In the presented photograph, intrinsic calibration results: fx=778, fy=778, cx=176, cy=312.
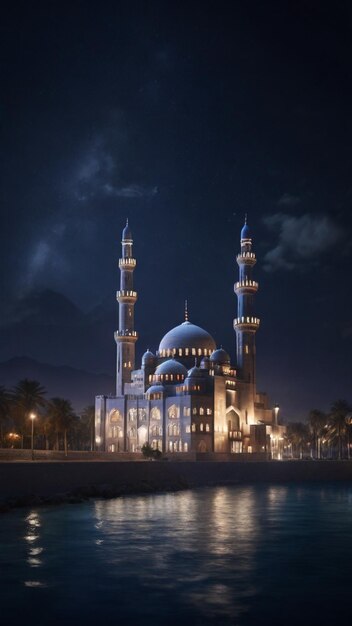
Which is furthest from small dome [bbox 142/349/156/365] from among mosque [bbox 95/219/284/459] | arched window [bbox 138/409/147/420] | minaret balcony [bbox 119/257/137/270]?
minaret balcony [bbox 119/257/137/270]

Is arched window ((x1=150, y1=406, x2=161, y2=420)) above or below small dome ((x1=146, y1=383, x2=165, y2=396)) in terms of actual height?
below

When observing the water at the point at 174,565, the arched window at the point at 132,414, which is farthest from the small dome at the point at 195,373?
the water at the point at 174,565

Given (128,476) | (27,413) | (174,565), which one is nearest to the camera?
(174,565)

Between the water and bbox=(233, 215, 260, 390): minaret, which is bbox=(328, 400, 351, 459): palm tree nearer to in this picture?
bbox=(233, 215, 260, 390): minaret

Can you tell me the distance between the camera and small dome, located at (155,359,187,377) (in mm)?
107125

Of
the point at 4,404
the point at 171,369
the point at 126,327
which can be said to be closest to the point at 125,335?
the point at 126,327

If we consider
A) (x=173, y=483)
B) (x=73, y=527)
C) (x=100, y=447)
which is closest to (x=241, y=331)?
(x=100, y=447)

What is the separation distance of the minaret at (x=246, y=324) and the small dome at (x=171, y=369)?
8408 millimetres

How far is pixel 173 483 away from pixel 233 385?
3550 cm

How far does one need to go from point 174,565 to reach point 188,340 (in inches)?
3400

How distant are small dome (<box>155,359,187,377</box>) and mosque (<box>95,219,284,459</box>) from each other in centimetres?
14

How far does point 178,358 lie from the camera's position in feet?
376

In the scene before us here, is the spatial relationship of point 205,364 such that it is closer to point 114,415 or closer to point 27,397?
point 114,415

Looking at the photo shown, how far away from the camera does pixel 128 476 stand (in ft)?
220
